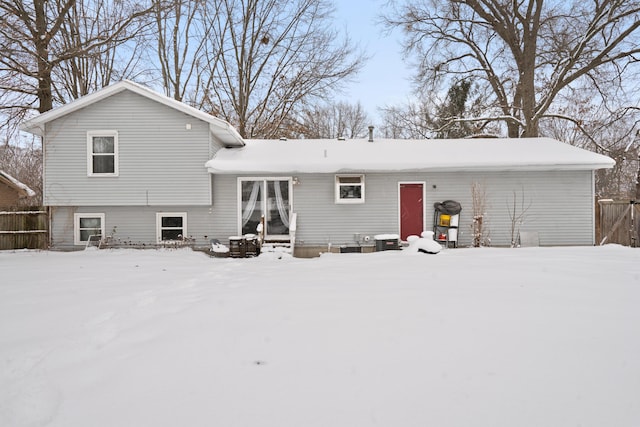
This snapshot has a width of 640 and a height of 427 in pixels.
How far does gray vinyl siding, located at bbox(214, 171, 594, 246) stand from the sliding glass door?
10.4 inches

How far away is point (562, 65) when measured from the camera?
18578 millimetres

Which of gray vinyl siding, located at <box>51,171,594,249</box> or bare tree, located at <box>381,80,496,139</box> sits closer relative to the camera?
gray vinyl siding, located at <box>51,171,594,249</box>

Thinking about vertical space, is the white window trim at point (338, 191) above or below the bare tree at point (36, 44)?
below

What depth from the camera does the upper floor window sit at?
37.3 feet

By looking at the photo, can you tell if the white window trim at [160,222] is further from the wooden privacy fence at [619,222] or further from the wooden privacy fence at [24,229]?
the wooden privacy fence at [619,222]

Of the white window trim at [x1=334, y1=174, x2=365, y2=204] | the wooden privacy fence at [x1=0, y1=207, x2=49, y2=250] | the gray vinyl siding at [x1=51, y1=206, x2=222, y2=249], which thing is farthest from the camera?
the wooden privacy fence at [x1=0, y1=207, x2=49, y2=250]

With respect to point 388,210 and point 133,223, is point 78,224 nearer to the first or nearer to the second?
point 133,223

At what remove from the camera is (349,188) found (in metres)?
11.5

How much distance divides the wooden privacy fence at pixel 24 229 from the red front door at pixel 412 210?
10850 millimetres

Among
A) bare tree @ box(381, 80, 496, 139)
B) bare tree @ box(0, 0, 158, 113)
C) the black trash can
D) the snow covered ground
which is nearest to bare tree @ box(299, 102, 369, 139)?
bare tree @ box(381, 80, 496, 139)

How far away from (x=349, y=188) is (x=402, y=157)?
6.17 ft

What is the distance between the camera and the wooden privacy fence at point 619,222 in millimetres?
12062

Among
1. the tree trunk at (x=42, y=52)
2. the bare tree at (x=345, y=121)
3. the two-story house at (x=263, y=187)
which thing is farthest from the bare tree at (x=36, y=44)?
the bare tree at (x=345, y=121)

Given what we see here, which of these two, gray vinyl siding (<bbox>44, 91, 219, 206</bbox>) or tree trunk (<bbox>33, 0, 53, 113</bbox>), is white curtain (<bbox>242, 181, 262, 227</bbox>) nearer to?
gray vinyl siding (<bbox>44, 91, 219, 206</bbox>)
